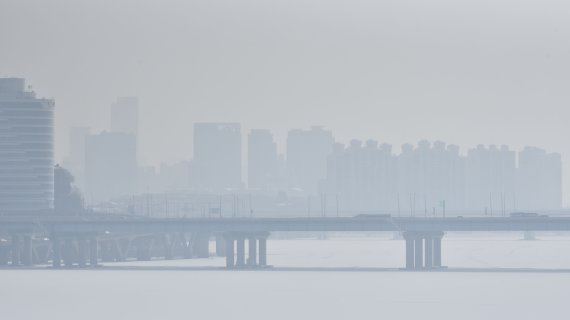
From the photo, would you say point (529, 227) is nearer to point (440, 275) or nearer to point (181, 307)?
point (440, 275)

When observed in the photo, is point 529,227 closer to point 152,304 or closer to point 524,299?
point 524,299

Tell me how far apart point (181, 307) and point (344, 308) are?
1215 cm

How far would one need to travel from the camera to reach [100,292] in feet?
524

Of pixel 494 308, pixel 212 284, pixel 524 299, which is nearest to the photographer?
pixel 494 308

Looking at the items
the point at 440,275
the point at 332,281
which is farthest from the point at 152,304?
the point at 440,275

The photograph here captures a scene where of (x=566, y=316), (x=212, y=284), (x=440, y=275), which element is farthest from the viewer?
(x=440, y=275)

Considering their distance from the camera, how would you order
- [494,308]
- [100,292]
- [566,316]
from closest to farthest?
[566,316] → [494,308] → [100,292]

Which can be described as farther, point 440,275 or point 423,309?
point 440,275

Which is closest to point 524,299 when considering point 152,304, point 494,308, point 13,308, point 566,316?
point 494,308

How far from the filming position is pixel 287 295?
155 m

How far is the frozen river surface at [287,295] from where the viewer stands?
134 m

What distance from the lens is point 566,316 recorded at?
128 meters

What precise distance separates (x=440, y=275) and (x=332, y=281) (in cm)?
1682

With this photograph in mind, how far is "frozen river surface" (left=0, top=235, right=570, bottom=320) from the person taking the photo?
13412 cm
